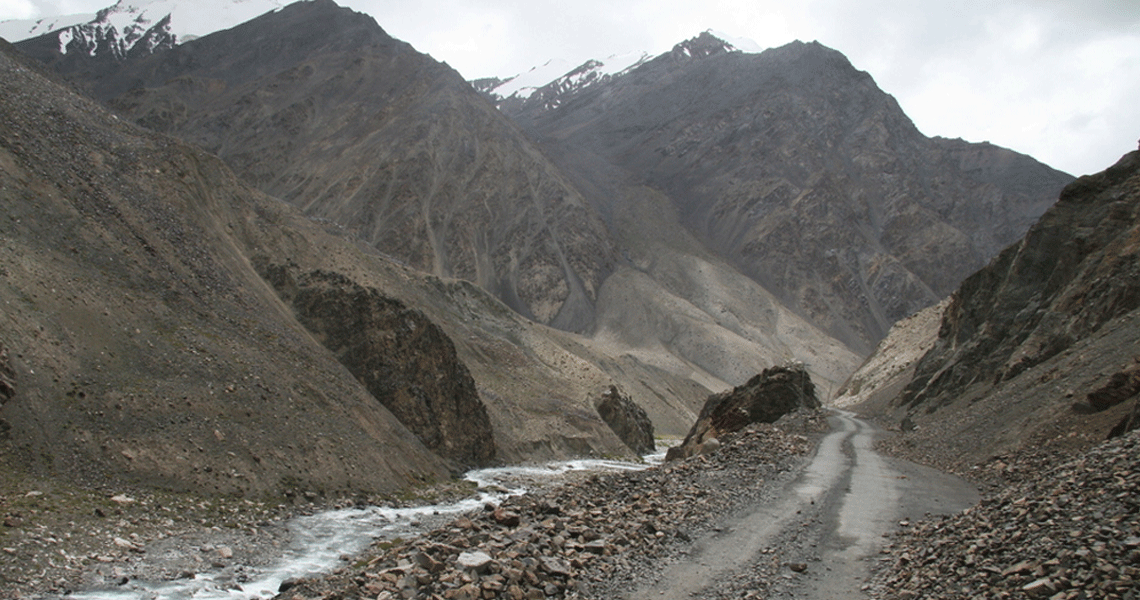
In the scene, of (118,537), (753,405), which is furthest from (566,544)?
(753,405)

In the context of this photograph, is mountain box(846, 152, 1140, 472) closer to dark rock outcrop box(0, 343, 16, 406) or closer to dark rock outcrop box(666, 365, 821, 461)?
dark rock outcrop box(666, 365, 821, 461)

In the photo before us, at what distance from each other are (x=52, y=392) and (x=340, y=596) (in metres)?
14.9

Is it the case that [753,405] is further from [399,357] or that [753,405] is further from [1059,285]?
[399,357]

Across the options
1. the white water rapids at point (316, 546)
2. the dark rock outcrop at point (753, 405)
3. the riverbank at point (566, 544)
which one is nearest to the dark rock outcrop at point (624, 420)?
the dark rock outcrop at point (753, 405)

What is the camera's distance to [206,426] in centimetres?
2277

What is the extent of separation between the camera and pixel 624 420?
64.4m

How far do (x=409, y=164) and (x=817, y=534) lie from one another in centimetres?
15004

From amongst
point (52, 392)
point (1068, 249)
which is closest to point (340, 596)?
point (52, 392)

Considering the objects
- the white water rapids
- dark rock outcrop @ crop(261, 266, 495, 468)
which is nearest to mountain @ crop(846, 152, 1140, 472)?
the white water rapids

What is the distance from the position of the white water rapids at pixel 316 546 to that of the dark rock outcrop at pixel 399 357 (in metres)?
3.76

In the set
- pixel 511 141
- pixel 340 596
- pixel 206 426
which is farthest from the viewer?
pixel 511 141

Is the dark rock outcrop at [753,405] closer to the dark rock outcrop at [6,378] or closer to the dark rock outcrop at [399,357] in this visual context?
the dark rock outcrop at [399,357]

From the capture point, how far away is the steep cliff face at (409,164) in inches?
5768

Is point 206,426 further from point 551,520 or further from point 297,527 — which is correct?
point 551,520
